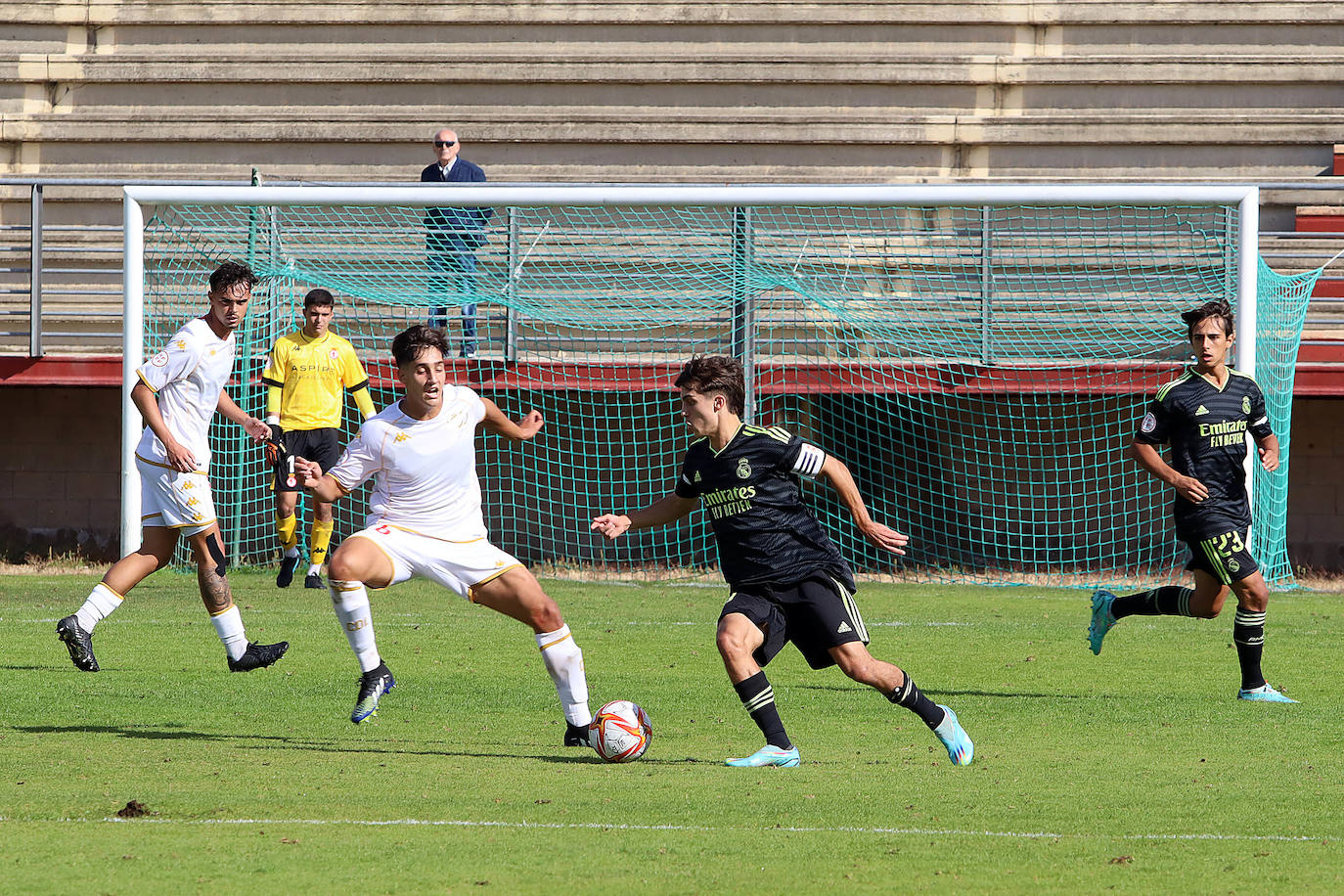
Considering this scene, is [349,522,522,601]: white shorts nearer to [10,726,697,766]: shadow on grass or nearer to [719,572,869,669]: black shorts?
[10,726,697,766]: shadow on grass

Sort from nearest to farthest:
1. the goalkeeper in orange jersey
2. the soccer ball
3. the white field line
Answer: the white field line → the soccer ball → the goalkeeper in orange jersey

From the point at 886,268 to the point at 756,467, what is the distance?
31.0ft

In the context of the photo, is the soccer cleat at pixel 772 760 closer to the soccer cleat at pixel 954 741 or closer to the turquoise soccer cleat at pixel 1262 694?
the soccer cleat at pixel 954 741

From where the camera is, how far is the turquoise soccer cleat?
7.50 metres

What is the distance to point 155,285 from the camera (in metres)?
14.2

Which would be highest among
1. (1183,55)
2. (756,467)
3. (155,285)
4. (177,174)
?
(1183,55)

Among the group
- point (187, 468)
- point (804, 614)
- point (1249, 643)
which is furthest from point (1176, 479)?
point (187, 468)

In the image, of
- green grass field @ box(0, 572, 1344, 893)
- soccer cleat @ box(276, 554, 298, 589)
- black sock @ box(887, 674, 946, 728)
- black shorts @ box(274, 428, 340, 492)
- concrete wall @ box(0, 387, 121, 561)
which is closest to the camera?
green grass field @ box(0, 572, 1344, 893)

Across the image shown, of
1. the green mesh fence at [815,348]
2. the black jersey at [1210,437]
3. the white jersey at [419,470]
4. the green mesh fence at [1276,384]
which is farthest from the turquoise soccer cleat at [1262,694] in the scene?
the green mesh fence at [815,348]

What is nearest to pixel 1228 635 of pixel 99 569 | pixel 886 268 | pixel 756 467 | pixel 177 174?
pixel 756 467

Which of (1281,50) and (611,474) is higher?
(1281,50)

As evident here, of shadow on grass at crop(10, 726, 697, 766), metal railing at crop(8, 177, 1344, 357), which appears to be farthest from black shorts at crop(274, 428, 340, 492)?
shadow on grass at crop(10, 726, 697, 766)

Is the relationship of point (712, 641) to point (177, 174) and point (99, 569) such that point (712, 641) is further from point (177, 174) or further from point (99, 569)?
point (177, 174)

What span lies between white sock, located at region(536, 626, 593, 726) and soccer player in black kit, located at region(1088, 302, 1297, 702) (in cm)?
301
